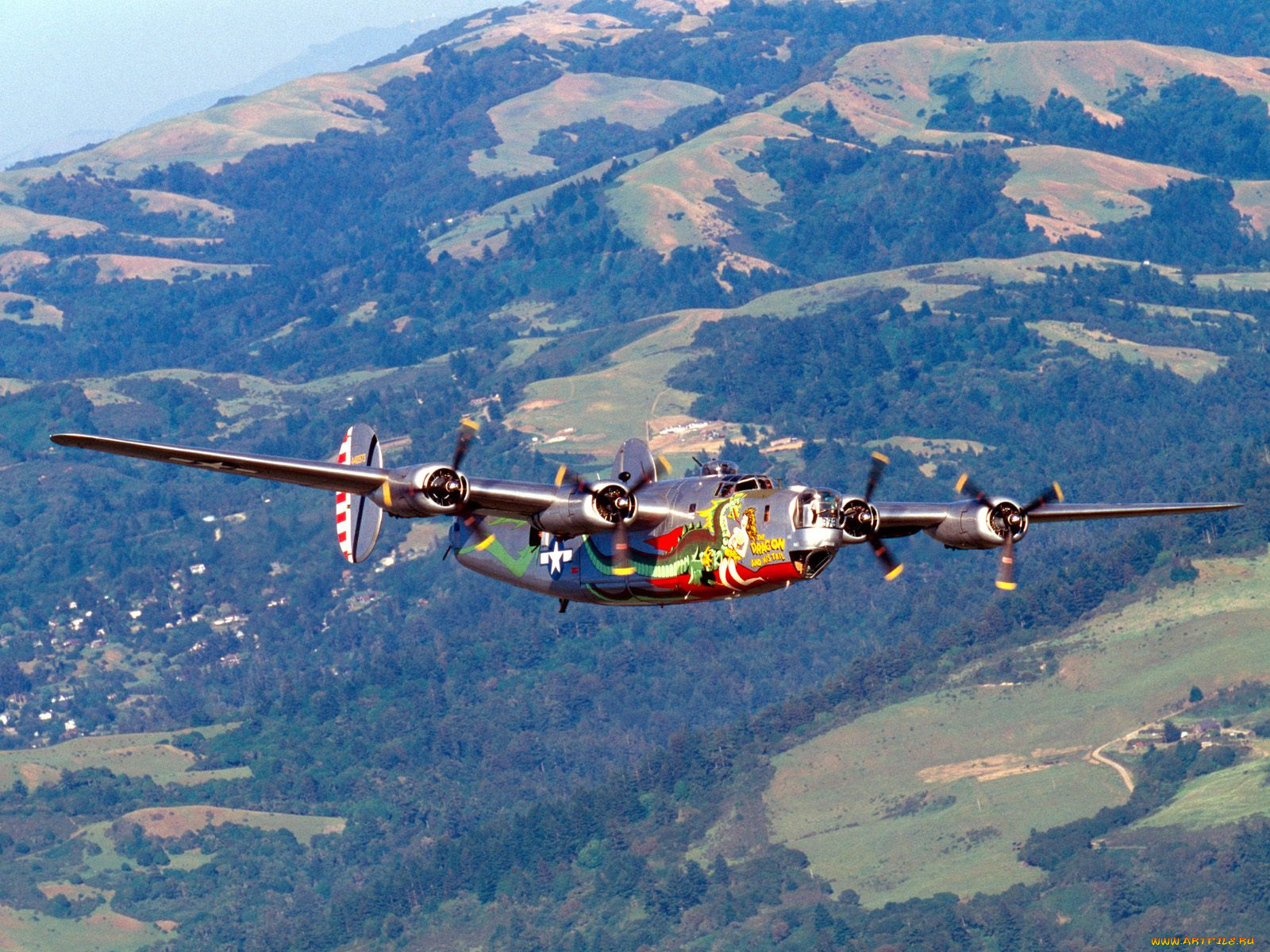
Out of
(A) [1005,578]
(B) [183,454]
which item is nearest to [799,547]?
(A) [1005,578]

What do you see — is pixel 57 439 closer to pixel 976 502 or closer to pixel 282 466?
pixel 282 466

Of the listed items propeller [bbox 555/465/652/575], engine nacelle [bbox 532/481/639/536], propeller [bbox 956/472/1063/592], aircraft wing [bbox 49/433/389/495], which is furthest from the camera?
propeller [bbox 956/472/1063/592]

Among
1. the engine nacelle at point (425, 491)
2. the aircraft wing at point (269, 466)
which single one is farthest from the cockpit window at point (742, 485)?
the aircraft wing at point (269, 466)

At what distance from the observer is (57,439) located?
81.9 m

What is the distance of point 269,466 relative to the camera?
89.6 metres

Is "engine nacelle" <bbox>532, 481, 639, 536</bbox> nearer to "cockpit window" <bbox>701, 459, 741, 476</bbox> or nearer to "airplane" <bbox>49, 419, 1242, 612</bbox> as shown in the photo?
"airplane" <bbox>49, 419, 1242, 612</bbox>

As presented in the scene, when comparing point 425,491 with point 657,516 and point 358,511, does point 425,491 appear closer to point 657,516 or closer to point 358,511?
point 657,516

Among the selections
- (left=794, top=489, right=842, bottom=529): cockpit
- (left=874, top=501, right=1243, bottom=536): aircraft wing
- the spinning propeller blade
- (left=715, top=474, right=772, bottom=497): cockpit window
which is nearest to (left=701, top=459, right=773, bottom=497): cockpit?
(left=715, top=474, right=772, bottom=497): cockpit window

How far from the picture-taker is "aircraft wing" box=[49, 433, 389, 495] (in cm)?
8600

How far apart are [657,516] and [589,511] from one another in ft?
17.3

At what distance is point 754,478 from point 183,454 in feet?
79.4

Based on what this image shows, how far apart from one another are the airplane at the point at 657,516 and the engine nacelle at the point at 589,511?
7cm

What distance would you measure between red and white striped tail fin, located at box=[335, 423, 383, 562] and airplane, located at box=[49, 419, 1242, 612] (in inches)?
8.7

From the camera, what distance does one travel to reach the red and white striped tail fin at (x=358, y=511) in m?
104
